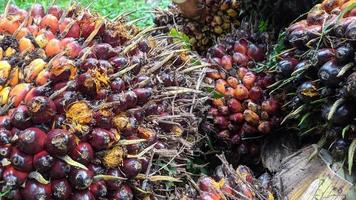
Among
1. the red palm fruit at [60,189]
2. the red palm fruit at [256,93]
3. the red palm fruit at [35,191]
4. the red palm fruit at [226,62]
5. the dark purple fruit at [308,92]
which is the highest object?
the red palm fruit at [35,191]

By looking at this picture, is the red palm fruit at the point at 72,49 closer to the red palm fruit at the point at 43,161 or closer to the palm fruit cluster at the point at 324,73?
the red palm fruit at the point at 43,161

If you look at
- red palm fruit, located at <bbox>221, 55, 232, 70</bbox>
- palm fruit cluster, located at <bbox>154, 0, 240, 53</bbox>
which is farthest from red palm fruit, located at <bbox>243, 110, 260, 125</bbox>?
palm fruit cluster, located at <bbox>154, 0, 240, 53</bbox>

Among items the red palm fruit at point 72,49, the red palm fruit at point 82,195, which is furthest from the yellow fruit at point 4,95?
the red palm fruit at point 82,195

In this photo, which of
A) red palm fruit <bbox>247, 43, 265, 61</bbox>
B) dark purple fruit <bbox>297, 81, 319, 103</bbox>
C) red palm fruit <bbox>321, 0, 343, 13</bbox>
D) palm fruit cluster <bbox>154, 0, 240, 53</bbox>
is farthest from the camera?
palm fruit cluster <bbox>154, 0, 240, 53</bbox>

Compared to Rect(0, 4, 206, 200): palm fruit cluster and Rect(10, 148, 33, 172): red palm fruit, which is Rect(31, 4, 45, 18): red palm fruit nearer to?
Rect(0, 4, 206, 200): palm fruit cluster

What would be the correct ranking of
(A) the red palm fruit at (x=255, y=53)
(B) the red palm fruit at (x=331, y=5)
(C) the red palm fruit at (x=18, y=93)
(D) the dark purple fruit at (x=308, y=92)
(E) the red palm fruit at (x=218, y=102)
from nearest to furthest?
(C) the red palm fruit at (x=18, y=93) < (D) the dark purple fruit at (x=308, y=92) < (B) the red palm fruit at (x=331, y=5) < (E) the red palm fruit at (x=218, y=102) < (A) the red palm fruit at (x=255, y=53)

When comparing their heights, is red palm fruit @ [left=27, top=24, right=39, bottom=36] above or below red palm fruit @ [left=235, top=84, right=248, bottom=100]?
above

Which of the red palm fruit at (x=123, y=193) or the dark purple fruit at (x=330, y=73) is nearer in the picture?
the red palm fruit at (x=123, y=193)
